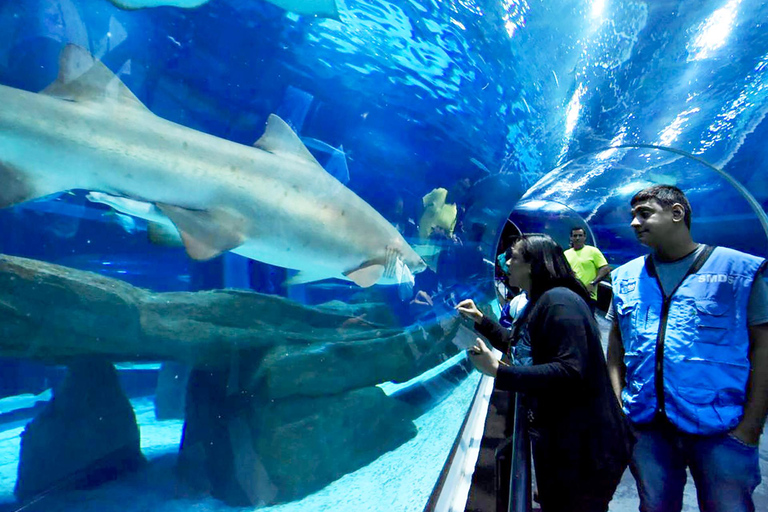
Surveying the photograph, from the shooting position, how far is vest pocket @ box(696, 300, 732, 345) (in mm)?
1604

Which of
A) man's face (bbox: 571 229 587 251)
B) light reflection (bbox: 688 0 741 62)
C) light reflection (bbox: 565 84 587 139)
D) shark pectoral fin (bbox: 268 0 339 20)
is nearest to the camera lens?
shark pectoral fin (bbox: 268 0 339 20)

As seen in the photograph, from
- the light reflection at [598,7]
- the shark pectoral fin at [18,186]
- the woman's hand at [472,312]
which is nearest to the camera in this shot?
the shark pectoral fin at [18,186]

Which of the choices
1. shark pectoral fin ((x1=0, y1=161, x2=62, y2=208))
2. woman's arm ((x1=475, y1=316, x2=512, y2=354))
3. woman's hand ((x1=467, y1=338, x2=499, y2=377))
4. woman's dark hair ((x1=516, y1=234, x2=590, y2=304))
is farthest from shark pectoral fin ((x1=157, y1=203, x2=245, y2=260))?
woman's arm ((x1=475, y1=316, x2=512, y2=354))

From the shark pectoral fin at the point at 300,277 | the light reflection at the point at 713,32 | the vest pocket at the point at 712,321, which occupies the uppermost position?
the light reflection at the point at 713,32

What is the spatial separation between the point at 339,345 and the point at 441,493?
1089mm

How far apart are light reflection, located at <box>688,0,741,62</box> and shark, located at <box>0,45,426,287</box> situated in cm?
396

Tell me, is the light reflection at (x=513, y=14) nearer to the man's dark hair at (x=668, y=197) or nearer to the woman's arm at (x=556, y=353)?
the man's dark hair at (x=668, y=197)

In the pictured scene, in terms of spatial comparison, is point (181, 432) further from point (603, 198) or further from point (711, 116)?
point (603, 198)

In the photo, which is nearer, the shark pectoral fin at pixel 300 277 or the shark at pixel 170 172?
the shark at pixel 170 172

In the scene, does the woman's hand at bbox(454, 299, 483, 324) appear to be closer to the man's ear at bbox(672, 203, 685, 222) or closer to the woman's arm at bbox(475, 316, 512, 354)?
the woman's arm at bbox(475, 316, 512, 354)

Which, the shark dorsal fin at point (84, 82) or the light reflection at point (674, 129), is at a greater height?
the light reflection at point (674, 129)

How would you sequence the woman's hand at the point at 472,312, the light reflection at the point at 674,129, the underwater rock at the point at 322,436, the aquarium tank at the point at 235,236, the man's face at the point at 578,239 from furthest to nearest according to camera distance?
the man's face at the point at 578,239, the light reflection at the point at 674,129, the woman's hand at the point at 472,312, the underwater rock at the point at 322,436, the aquarium tank at the point at 235,236

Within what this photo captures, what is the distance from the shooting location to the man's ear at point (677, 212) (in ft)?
5.73

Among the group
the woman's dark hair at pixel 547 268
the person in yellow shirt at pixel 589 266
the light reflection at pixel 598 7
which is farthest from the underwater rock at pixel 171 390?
the person in yellow shirt at pixel 589 266
